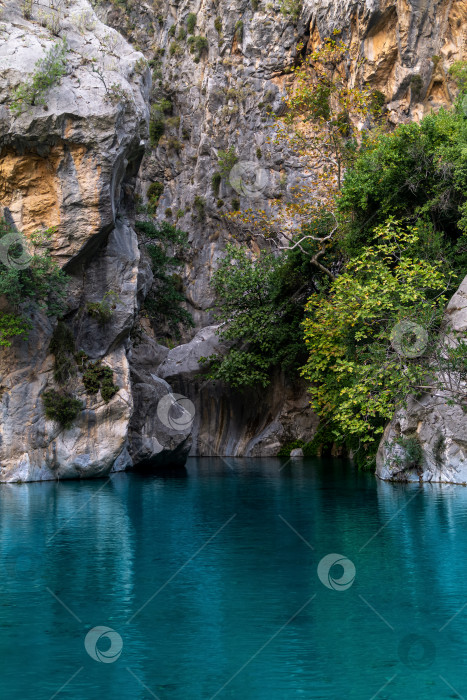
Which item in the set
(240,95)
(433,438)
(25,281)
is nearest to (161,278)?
(25,281)

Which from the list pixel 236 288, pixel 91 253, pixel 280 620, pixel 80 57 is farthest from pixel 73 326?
pixel 280 620

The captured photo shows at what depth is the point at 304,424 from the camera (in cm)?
3831

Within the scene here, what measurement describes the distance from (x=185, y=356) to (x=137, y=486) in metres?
16.7

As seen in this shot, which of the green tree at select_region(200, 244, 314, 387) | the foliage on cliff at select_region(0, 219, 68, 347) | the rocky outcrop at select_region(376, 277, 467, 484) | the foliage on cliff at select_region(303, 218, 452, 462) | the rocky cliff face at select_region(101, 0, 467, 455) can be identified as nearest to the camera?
the foliage on cliff at select_region(303, 218, 452, 462)

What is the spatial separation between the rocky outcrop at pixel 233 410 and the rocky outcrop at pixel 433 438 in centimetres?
1628

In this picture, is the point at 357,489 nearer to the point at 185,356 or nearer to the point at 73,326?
the point at 73,326

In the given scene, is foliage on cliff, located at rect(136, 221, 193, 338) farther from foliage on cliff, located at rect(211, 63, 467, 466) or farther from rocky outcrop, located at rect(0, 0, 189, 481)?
rocky outcrop, located at rect(0, 0, 189, 481)

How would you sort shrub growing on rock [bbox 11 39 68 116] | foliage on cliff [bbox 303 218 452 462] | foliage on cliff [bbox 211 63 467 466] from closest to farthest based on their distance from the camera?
foliage on cliff [bbox 303 218 452 462] < foliage on cliff [bbox 211 63 467 466] < shrub growing on rock [bbox 11 39 68 116]

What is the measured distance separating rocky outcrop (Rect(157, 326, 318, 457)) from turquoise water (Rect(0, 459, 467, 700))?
808 inches

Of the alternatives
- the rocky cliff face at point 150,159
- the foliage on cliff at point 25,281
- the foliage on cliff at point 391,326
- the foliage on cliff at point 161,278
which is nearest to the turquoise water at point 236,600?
the foliage on cliff at point 391,326

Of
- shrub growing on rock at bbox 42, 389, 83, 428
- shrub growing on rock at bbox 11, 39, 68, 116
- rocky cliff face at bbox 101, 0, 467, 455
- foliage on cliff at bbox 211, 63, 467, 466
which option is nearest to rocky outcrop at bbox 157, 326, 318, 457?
rocky cliff face at bbox 101, 0, 467, 455

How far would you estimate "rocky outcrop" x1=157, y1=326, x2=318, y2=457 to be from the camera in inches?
1510

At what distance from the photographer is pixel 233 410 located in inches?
1591

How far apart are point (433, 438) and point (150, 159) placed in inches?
1537
